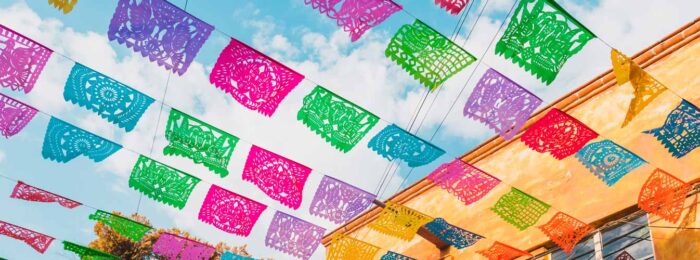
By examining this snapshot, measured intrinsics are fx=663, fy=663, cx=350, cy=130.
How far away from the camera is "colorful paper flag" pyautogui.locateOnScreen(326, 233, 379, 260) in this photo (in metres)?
8.89

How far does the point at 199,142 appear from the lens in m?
7.62

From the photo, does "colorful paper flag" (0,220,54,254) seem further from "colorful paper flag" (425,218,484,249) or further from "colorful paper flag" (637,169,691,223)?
"colorful paper flag" (637,169,691,223)

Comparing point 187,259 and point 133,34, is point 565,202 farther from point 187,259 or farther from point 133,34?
point 133,34

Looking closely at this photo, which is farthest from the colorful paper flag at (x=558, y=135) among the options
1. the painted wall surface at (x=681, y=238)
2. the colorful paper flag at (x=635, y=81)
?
the painted wall surface at (x=681, y=238)

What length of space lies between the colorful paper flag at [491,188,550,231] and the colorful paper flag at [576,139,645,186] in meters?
1.10

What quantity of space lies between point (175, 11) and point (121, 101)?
1.30m

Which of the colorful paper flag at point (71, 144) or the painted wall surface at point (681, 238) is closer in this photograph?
the painted wall surface at point (681, 238)

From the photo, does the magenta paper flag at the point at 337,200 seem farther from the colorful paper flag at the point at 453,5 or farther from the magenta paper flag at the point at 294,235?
the colorful paper flag at the point at 453,5

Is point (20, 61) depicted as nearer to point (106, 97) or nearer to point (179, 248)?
point (106, 97)

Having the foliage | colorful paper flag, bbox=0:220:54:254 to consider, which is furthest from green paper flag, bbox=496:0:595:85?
the foliage

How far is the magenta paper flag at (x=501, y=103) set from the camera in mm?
6793

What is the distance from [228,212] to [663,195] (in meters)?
5.20


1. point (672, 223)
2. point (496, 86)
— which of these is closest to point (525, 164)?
point (672, 223)

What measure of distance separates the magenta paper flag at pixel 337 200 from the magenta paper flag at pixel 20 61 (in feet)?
11.1
